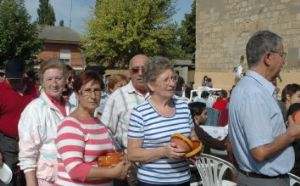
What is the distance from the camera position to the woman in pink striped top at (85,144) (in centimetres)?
293

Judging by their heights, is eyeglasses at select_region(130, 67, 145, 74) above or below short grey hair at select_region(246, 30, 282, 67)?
below

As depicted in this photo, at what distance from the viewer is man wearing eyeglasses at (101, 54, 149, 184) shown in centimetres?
443

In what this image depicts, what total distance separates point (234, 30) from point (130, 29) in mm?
13376

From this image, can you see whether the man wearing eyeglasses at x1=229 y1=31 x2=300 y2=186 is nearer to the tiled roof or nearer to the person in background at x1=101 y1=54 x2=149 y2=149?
the person in background at x1=101 y1=54 x2=149 y2=149

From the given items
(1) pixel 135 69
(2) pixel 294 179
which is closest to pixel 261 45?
(2) pixel 294 179

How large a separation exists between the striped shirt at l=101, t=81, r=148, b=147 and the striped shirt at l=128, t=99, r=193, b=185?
1.01 m

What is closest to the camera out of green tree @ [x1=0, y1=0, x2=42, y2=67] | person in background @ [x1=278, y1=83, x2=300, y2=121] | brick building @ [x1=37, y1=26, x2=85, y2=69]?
person in background @ [x1=278, y1=83, x2=300, y2=121]

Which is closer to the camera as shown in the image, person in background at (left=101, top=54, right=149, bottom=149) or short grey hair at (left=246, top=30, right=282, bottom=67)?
short grey hair at (left=246, top=30, right=282, bottom=67)

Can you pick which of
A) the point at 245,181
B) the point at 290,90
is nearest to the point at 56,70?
the point at 245,181

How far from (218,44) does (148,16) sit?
1293cm

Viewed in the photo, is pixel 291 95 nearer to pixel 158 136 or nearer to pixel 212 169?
pixel 212 169

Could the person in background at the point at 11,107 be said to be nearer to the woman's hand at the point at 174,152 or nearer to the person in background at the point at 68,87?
the person in background at the point at 68,87

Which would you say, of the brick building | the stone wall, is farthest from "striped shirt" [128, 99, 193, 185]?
the brick building

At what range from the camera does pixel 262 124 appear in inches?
116
